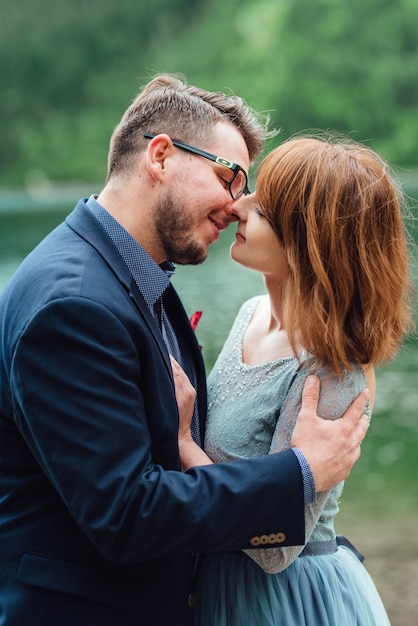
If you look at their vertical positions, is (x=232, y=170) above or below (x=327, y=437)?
above

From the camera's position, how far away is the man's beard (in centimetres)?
275

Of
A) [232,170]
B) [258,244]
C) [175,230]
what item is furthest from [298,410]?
[232,170]

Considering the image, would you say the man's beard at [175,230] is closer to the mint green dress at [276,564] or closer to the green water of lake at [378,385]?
the mint green dress at [276,564]

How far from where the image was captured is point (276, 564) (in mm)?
2553

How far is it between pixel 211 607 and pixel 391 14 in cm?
5266

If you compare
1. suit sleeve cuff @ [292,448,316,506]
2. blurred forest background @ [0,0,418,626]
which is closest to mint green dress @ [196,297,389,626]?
suit sleeve cuff @ [292,448,316,506]

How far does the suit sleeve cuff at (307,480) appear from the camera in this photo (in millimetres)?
2303

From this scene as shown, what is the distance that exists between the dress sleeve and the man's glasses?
2.18 ft

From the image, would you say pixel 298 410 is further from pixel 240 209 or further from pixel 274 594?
pixel 240 209

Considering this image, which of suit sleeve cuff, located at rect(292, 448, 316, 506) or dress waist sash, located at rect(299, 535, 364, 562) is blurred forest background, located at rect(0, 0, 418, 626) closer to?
dress waist sash, located at rect(299, 535, 364, 562)

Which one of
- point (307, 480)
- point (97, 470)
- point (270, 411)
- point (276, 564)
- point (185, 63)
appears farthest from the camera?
point (185, 63)

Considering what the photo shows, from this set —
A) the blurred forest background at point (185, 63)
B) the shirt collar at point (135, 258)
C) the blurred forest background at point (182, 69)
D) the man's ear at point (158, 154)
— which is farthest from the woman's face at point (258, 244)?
the blurred forest background at point (185, 63)

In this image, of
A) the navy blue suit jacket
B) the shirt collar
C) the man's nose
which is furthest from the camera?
the man's nose

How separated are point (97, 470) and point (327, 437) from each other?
0.72 m
